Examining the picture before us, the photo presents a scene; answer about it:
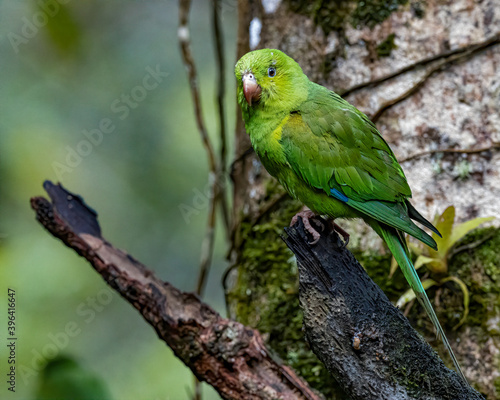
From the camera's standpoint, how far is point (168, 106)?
6758 mm

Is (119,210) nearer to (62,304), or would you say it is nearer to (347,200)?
(62,304)

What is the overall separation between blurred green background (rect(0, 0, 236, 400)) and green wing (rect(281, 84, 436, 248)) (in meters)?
2.92

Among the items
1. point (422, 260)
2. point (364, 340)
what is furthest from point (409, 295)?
point (364, 340)

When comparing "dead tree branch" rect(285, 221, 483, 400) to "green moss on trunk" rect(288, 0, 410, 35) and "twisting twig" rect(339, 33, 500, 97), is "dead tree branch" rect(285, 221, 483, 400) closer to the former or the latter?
"twisting twig" rect(339, 33, 500, 97)

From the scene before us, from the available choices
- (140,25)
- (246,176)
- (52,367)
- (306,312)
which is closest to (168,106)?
(140,25)

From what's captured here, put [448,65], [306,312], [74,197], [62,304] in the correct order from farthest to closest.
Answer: [62,304] → [448,65] → [74,197] → [306,312]

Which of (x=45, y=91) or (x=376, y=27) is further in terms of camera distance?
(x=45, y=91)

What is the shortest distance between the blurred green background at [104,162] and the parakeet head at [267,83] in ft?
8.94

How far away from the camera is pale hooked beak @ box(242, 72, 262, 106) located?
2.90 meters

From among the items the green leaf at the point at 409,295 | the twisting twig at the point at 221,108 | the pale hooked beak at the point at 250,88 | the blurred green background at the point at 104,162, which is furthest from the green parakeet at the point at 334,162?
the blurred green background at the point at 104,162

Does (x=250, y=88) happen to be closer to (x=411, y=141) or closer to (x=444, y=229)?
(x=411, y=141)

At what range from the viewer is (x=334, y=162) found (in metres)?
2.78

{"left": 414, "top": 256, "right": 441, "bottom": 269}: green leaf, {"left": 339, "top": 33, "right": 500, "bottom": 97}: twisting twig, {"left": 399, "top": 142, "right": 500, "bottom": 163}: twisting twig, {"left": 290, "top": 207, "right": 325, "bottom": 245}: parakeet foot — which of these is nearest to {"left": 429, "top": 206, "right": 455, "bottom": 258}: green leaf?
{"left": 414, "top": 256, "right": 441, "bottom": 269}: green leaf

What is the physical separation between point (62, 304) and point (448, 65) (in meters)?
4.23
